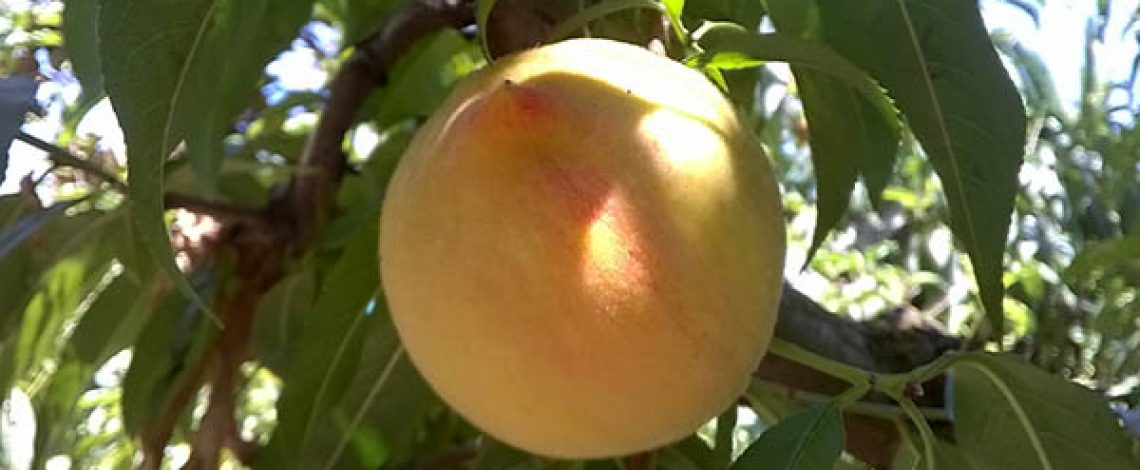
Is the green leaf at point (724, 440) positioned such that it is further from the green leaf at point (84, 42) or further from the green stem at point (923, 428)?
the green leaf at point (84, 42)

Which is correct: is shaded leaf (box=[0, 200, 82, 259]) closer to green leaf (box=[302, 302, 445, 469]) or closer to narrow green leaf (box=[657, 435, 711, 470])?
green leaf (box=[302, 302, 445, 469])

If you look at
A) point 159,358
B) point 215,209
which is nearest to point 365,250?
point 215,209

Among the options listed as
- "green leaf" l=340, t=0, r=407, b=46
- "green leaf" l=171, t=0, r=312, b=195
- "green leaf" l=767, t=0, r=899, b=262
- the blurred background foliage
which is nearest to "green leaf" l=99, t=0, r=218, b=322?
"green leaf" l=171, t=0, r=312, b=195

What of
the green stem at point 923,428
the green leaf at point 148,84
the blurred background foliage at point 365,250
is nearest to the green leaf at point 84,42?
the blurred background foliage at point 365,250

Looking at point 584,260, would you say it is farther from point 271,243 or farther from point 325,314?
point 271,243

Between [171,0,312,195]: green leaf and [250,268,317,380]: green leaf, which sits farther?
[250,268,317,380]: green leaf

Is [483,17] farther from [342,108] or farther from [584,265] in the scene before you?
[342,108]
